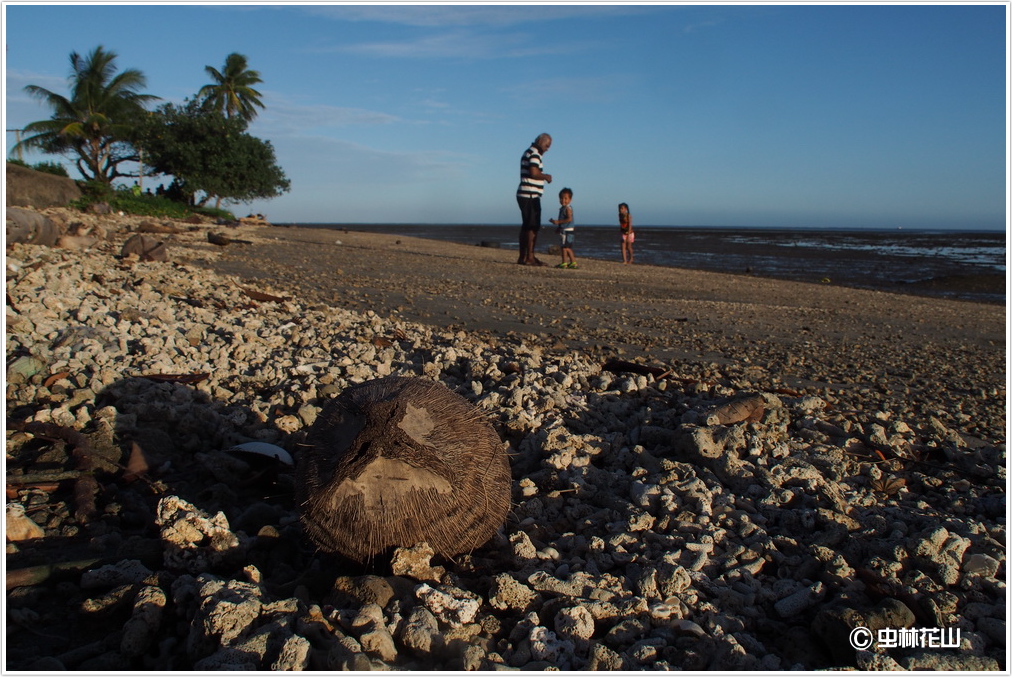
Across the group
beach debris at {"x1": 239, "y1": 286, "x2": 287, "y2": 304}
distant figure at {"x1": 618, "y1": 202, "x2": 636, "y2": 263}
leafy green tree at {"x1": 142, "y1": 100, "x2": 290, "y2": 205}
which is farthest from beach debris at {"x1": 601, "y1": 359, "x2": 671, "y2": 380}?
leafy green tree at {"x1": 142, "y1": 100, "x2": 290, "y2": 205}

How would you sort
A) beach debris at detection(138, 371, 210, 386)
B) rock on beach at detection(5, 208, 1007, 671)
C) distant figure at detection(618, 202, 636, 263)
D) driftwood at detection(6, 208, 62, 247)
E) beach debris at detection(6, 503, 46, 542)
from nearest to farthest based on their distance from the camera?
1. rock on beach at detection(5, 208, 1007, 671)
2. beach debris at detection(6, 503, 46, 542)
3. beach debris at detection(138, 371, 210, 386)
4. driftwood at detection(6, 208, 62, 247)
5. distant figure at detection(618, 202, 636, 263)

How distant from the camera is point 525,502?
111 inches

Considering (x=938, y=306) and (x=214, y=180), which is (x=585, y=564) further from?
(x=214, y=180)

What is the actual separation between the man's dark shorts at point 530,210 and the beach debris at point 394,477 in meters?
9.16

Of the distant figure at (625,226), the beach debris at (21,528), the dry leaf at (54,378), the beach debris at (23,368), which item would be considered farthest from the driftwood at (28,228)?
the distant figure at (625,226)

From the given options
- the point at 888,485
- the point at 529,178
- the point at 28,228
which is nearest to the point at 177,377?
the point at 888,485

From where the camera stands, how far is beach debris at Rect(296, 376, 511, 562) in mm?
2160

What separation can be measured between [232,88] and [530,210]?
3301 centimetres

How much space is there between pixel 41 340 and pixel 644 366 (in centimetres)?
385

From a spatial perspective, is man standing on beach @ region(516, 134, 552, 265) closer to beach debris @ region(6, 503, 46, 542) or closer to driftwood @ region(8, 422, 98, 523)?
driftwood @ region(8, 422, 98, 523)

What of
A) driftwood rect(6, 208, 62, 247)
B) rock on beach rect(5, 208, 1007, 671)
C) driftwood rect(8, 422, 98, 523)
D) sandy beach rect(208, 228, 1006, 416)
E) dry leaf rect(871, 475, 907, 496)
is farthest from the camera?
driftwood rect(6, 208, 62, 247)

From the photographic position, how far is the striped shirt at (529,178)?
35.9ft

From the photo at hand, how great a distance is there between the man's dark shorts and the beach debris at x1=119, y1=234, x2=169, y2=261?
549cm

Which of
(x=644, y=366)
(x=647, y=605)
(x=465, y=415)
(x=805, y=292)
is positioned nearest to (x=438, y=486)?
(x=465, y=415)
